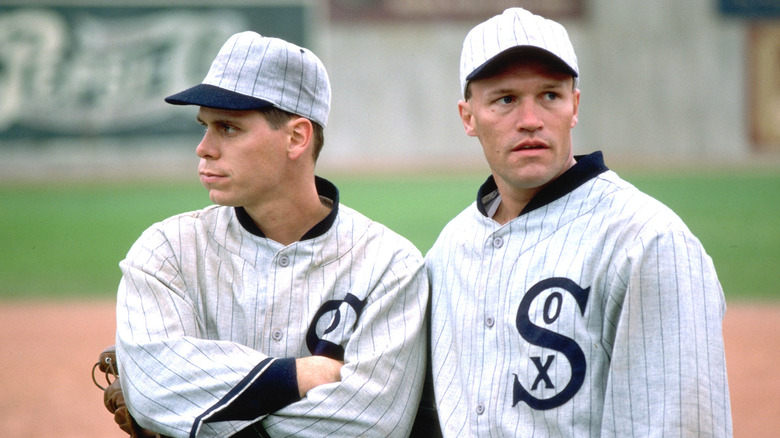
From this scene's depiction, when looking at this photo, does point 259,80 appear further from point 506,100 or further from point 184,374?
point 184,374

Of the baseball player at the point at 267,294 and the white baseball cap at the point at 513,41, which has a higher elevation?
the white baseball cap at the point at 513,41

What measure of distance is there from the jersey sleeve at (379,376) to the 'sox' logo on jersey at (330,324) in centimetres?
2

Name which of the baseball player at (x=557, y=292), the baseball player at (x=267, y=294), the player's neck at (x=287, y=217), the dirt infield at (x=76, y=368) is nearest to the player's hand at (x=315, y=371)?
the baseball player at (x=267, y=294)

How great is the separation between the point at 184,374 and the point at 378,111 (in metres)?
21.6

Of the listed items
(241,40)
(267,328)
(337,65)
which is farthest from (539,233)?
(337,65)

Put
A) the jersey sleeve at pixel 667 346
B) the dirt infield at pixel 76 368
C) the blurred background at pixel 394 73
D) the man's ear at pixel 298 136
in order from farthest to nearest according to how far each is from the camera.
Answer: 1. the blurred background at pixel 394 73
2. the dirt infield at pixel 76 368
3. the man's ear at pixel 298 136
4. the jersey sleeve at pixel 667 346

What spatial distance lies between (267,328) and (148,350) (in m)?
0.28

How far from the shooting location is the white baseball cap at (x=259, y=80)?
217cm

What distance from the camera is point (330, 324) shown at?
7.07ft

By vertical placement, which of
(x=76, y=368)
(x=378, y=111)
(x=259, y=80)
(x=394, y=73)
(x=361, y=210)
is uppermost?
(x=394, y=73)

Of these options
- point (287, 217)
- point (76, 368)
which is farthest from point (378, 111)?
point (287, 217)

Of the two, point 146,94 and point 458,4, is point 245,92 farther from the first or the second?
point 458,4

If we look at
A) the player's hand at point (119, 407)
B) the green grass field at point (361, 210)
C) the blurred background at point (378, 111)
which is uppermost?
the blurred background at point (378, 111)

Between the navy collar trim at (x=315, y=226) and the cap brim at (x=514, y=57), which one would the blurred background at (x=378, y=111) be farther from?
the cap brim at (x=514, y=57)
